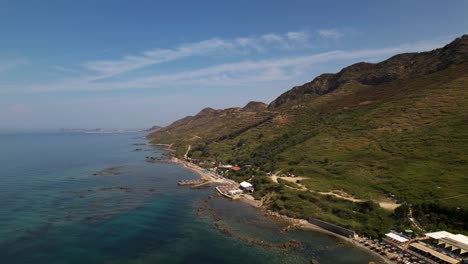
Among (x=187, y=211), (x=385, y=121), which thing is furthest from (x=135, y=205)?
(x=385, y=121)

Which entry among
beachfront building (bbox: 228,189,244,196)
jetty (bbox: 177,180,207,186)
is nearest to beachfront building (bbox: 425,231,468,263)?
beachfront building (bbox: 228,189,244,196)

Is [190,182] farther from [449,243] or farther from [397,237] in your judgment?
[449,243]

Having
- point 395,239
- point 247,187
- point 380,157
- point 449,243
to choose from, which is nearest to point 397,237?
point 395,239

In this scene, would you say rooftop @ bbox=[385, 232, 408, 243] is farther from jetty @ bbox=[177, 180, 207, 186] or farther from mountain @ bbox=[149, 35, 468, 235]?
jetty @ bbox=[177, 180, 207, 186]

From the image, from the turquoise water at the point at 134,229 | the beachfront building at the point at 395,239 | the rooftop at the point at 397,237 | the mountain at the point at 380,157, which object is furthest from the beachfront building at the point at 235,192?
the rooftop at the point at 397,237

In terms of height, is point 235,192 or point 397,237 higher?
point 235,192

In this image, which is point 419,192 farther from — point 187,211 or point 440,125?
point 187,211
